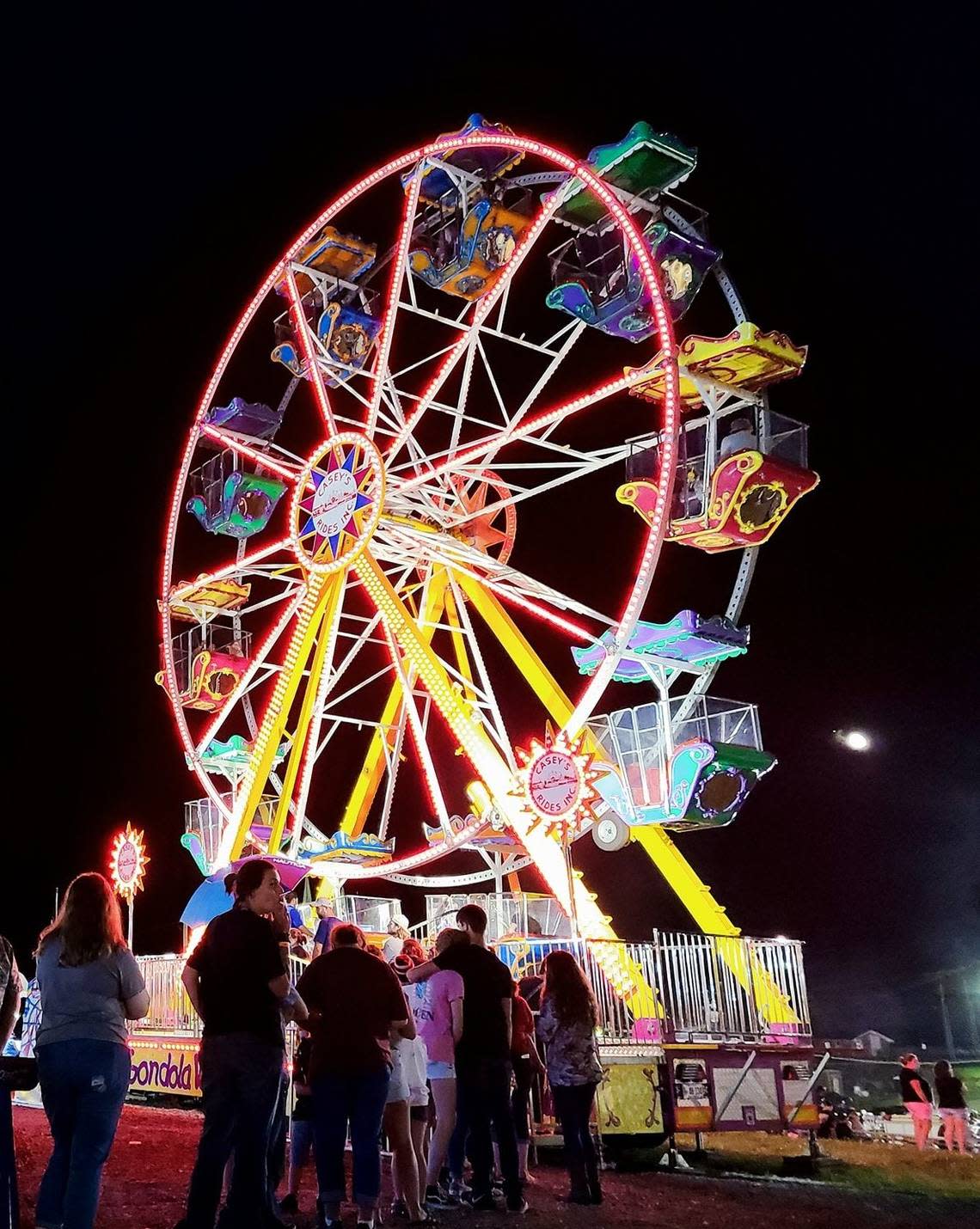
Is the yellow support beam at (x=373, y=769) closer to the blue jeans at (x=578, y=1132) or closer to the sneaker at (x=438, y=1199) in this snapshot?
the blue jeans at (x=578, y=1132)

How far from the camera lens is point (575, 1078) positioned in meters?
7.29

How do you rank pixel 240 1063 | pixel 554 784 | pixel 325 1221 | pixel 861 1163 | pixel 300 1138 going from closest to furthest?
pixel 240 1063
pixel 325 1221
pixel 300 1138
pixel 861 1163
pixel 554 784

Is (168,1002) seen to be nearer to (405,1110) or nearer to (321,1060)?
(405,1110)

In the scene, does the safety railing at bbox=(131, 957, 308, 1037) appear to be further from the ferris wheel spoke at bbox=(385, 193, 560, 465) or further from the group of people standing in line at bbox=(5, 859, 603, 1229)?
the group of people standing in line at bbox=(5, 859, 603, 1229)

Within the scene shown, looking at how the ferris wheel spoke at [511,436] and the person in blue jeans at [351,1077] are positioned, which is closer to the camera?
the person in blue jeans at [351,1077]

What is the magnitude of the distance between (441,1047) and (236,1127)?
2104 millimetres

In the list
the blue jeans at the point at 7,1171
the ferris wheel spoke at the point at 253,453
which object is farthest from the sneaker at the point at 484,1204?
the ferris wheel spoke at the point at 253,453

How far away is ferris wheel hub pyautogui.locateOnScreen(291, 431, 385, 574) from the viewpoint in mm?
15609

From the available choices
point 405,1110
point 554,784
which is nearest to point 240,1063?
point 405,1110

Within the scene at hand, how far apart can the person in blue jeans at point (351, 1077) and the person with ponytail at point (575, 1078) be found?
158 cm

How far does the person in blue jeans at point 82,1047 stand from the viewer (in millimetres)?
4832

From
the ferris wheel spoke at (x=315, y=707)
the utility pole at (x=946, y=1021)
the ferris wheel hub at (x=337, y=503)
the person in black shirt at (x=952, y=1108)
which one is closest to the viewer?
the person in black shirt at (x=952, y=1108)

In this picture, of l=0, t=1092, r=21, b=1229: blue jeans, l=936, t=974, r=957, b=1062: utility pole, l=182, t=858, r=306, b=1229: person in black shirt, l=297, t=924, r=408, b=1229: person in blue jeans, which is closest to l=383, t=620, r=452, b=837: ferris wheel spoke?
l=297, t=924, r=408, b=1229: person in blue jeans

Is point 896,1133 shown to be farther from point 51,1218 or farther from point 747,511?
point 51,1218
